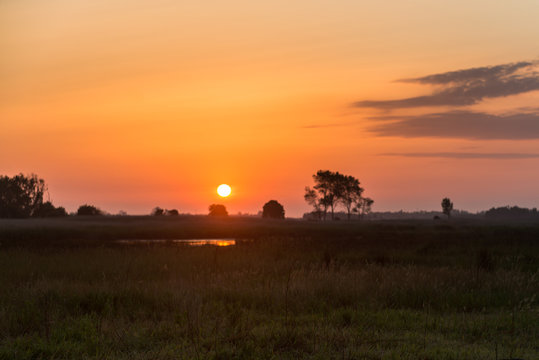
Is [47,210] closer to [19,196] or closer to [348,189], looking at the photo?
[19,196]

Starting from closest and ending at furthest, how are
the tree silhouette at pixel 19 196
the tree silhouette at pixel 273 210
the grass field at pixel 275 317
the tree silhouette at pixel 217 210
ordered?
1. the grass field at pixel 275 317
2. the tree silhouette at pixel 19 196
3. the tree silhouette at pixel 273 210
4. the tree silhouette at pixel 217 210

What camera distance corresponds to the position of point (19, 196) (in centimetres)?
10675

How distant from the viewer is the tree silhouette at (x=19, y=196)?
4072 inches

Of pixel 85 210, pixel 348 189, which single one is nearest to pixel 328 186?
pixel 348 189

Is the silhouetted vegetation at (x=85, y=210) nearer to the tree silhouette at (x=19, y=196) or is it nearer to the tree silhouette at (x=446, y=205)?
the tree silhouette at (x=19, y=196)

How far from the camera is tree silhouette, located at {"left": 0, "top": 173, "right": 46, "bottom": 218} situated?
4072 inches

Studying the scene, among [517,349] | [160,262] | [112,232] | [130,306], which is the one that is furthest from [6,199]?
[517,349]

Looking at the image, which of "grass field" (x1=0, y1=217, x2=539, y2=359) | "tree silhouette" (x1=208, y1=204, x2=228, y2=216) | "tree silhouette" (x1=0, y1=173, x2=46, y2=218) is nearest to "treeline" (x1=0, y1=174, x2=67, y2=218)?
"tree silhouette" (x1=0, y1=173, x2=46, y2=218)

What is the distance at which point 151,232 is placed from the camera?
171 feet

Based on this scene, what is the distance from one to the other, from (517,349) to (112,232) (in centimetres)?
4832

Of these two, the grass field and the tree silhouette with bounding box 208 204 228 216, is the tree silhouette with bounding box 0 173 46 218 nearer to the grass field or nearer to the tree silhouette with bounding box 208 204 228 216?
the tree silhouette with bounding box 208 204 228 216

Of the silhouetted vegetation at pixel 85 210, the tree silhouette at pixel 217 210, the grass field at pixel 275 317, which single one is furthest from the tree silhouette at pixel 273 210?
the grass field at pixel 275 317

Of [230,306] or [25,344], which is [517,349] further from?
[25,344]

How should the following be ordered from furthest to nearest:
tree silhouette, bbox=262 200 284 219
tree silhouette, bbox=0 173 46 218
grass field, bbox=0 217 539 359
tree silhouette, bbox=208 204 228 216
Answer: tree silhouette, bbox=208 204 228 216 < tree silhouette, bbox=262 200 284 219 < tree silhouette, bbox=0 173 46 218 < grass field, bbox=0 217 539 359
